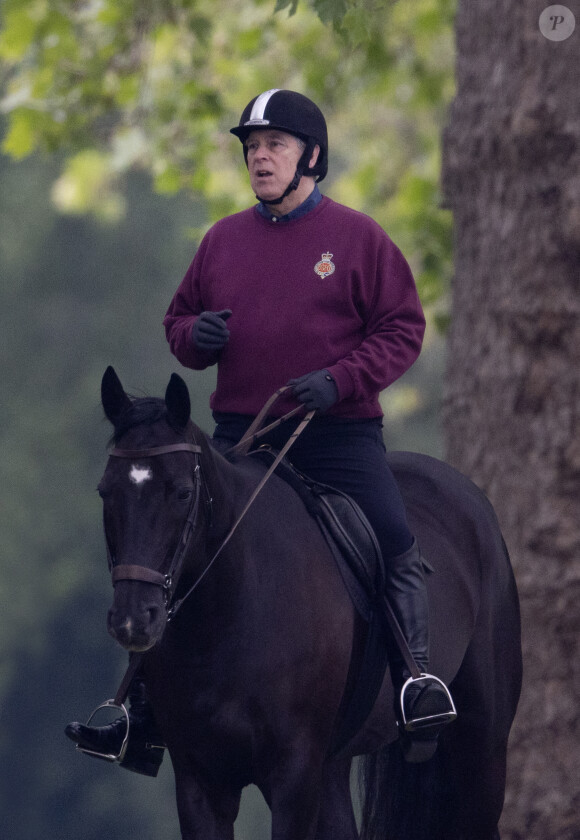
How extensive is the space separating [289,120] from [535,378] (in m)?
2.85

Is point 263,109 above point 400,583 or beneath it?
above

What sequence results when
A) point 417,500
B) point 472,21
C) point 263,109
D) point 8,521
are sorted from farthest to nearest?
point 8,521
point 472,21
point 417,500
point 263,109

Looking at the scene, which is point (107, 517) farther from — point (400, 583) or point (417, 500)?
point (417, 500)

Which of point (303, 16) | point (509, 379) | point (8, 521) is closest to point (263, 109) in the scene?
point (509, 379)

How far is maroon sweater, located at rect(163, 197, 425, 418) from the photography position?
4734 millimetres

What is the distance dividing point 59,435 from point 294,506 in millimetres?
28933

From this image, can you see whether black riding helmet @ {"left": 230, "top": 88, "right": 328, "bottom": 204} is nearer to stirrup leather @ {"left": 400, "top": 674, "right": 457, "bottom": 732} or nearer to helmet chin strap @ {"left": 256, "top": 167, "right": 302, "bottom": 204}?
helmet chin strap @ {"left": 256, "top": 167, "right": 302, "bottom": 204}

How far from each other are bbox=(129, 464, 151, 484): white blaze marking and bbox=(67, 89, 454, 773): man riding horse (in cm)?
83

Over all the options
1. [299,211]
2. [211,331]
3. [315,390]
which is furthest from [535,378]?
[211,331]

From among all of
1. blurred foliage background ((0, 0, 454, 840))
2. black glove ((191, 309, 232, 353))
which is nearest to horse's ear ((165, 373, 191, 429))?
black glove ((191, 309, 232, 353))

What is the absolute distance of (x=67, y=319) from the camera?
34.1 meters

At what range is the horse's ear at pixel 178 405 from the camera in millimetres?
3998

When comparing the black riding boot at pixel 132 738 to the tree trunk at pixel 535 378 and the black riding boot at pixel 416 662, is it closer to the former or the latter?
the black riding boot at pixel 416 662

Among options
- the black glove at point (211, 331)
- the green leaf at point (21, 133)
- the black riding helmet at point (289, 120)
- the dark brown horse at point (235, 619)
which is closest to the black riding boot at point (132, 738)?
the dark brown horse at point (235, 619)
